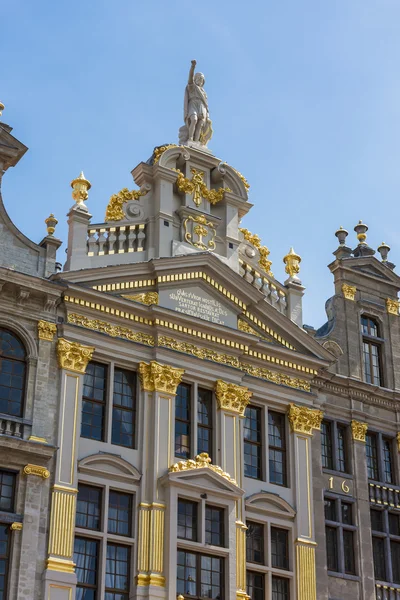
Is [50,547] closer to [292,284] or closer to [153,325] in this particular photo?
[153,325]

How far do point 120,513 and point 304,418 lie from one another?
6921 millimetres

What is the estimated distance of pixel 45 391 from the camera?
97.3 ft

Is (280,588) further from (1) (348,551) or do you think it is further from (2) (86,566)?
(2) (86,566)

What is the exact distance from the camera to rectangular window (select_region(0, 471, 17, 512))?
91.6 feet

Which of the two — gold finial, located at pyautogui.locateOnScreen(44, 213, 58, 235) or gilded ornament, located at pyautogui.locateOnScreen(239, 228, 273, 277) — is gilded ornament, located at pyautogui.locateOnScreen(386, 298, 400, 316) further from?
gold finial, located at pyautogui.locateOnScreen(44, 213, 58, 235)

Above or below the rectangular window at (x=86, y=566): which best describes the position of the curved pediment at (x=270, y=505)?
above

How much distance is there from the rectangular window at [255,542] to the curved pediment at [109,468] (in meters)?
3.75

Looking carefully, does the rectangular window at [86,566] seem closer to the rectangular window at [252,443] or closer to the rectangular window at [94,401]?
the rectangular window at [94,401]

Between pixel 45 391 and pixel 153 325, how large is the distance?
3914 mm

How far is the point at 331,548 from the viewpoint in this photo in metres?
33.5

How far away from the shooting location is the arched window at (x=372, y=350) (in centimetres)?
3709

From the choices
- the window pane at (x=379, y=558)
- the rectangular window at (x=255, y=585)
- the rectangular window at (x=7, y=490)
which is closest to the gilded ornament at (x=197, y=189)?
the rectangular window at (x=7, y=490)

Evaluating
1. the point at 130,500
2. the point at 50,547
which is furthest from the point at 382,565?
the point at 50,547

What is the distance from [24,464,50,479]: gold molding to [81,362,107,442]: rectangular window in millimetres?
1767
